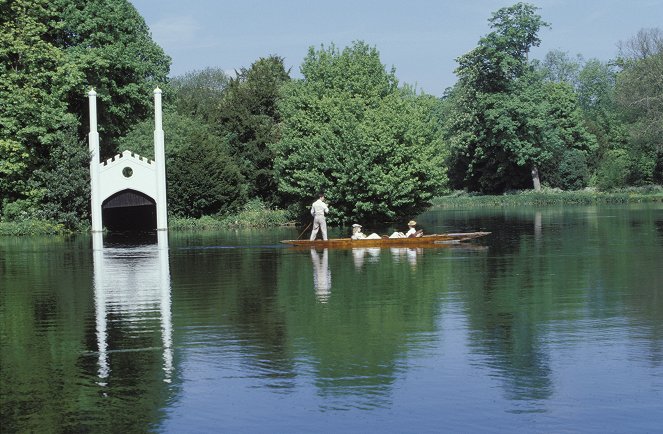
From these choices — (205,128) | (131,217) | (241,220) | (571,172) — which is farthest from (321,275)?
(571,172)

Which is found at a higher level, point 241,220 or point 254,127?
point 254,127

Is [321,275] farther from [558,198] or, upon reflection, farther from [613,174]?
[613,174]

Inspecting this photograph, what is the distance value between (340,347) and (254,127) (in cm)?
5392

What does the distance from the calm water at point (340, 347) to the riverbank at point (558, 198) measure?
6000 centimetres

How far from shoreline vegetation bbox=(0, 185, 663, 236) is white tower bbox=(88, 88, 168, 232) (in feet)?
8.55

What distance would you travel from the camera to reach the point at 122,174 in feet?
173

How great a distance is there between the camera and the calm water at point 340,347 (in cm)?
1083

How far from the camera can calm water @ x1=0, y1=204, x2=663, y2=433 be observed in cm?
1083

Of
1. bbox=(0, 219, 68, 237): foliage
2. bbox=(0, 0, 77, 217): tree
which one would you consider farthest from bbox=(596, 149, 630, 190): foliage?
bbox=(0, 219, 68, 237): foliage

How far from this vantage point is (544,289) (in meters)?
20.8

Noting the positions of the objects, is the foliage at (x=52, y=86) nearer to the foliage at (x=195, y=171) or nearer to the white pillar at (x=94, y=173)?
the white pillar at (x=94, y=173)

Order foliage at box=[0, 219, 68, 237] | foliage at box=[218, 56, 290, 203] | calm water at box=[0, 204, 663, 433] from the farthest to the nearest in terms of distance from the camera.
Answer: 1. foliage at box=[218, 56, 290, 203]
2. foliage at box=[0, 219, 68, 237]
3. calm water at box=[0, 204, 663, 433]

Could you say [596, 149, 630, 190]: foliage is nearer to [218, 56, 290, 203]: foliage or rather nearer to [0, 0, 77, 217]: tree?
[218, 56, 290, 203]: foliage

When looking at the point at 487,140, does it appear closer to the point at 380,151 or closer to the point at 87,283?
the point at 380,151
